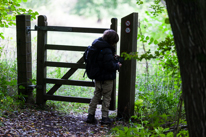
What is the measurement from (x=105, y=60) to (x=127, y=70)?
609mm

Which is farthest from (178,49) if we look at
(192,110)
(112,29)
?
(112,29)

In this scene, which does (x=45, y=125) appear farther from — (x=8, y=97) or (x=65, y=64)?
(x=65, y=64)

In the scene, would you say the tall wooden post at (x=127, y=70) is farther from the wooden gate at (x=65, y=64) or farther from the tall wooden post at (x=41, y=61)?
the tall wooden post at (x=41, y=61)

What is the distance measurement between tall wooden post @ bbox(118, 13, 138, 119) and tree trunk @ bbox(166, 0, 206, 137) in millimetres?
2957

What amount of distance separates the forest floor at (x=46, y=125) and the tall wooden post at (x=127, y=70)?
1.06ft

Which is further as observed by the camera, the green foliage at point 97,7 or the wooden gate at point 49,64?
the green foliage at point 97,7

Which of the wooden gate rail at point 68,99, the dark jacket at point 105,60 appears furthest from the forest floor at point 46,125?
the dark jacket at point 105,60

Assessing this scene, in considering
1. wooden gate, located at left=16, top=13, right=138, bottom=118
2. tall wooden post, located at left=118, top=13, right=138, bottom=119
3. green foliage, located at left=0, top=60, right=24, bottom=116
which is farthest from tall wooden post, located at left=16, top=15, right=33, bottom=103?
tall wooden post, located at left=118, top=13, right=138, bottom=119

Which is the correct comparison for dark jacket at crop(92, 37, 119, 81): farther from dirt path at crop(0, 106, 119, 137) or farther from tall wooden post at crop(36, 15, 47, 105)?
tall wooden post at crop(36, 15, 47, 105)

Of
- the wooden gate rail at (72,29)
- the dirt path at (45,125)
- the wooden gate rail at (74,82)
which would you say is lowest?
the dirt path at (45,125)

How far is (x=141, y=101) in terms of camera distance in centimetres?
467

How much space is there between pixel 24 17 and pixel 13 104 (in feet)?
5.91

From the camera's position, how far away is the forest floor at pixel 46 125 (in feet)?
12.6

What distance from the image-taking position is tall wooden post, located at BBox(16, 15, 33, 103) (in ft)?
16.9
